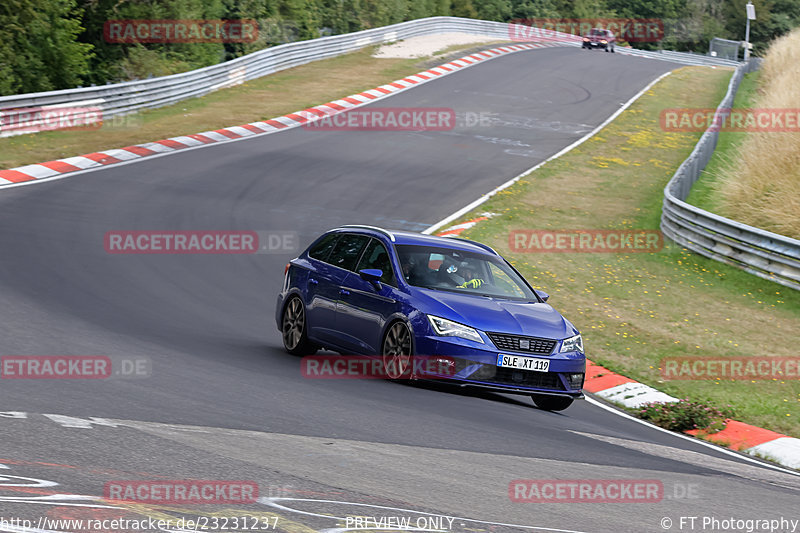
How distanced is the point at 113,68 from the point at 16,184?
713 inches

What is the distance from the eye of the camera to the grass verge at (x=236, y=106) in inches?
987

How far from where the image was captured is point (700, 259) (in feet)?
63.1

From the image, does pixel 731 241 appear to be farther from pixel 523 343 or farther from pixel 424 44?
pixel 424 44

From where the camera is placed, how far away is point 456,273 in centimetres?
1113

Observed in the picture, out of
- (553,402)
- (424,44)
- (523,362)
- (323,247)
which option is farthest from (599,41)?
(523,362)

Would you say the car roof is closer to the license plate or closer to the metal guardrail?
the license plate

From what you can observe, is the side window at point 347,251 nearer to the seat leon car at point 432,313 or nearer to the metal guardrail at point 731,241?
the seat leon car at point 432,313

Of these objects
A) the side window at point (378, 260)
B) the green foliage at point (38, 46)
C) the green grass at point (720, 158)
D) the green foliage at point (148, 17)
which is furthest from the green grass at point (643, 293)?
the green foliage at point (148, 17)

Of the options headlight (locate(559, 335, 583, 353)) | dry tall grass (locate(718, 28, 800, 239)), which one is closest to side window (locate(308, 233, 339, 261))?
headlight (locate(559, 335, 583, 353))

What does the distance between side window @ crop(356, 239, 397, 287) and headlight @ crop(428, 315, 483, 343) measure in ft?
3.16

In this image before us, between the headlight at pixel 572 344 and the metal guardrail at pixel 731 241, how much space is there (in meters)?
7.74

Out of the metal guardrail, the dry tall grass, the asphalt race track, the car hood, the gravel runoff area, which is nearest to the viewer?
the asphalt race track

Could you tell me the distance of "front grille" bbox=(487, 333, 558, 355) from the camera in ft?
32.9

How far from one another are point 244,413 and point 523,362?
121 inches
